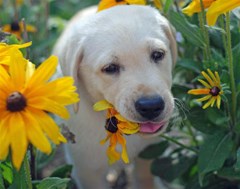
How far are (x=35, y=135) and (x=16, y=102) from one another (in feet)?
0.38

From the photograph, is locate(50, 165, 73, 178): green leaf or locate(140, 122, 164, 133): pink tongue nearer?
locate(140, 122, 164, 133): pink tongue

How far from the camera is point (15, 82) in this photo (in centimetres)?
171

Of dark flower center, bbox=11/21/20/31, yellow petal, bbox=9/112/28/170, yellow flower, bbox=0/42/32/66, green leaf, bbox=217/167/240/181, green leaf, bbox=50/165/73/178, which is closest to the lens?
yellow petal, bbox=9/112/28/170

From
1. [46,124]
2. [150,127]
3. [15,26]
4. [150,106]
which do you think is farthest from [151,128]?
[15,26]

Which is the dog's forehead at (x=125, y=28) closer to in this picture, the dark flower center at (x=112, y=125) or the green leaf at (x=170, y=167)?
the dark flower center at (x=112, y=125)

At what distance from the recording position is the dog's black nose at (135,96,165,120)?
7.15ft

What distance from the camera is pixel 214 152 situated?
7.71 feet

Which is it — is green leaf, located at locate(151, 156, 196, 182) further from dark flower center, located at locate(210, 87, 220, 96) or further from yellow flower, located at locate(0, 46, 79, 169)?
yellow flower, located at locate(0, 46, 79, 169)

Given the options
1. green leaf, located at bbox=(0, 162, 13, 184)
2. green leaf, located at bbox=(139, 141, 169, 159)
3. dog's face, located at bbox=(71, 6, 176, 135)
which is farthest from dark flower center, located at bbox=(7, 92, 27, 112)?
green leaf, located at bbox=(139, 141, 169, 159)

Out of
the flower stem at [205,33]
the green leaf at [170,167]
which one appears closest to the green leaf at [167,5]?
the flower stem at [205,33]

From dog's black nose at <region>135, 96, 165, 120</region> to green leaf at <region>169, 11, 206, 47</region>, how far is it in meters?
0.31

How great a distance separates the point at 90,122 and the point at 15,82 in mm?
1044

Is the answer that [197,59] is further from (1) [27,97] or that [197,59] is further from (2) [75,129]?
(1) [27,97]

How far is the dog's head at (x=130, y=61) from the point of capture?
223 centimetres
